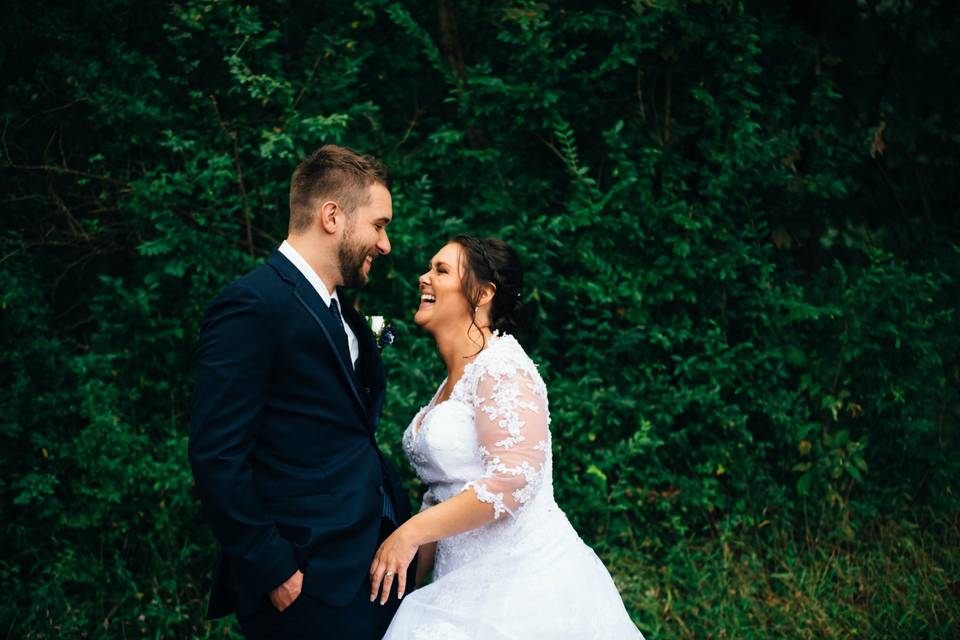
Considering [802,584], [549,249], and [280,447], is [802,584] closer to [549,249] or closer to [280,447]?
[549,249]

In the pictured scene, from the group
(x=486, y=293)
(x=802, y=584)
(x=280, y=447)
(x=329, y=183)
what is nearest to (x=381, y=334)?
(x=486, y=293)

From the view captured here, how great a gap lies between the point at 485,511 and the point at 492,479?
0.10m

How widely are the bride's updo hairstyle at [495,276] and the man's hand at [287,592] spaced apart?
119 centimetres

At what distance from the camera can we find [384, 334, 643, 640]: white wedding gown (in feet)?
8.78

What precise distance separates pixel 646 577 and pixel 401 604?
7.80 feet

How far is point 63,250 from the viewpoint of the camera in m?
4.98

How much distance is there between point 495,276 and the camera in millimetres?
3164

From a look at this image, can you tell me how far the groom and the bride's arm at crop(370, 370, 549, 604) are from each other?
0.31 feet

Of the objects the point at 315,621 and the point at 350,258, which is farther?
the point at 350,258

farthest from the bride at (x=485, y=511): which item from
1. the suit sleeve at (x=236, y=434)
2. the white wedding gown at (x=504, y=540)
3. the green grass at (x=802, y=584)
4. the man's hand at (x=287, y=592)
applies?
the green grass at (x=802, y=584)

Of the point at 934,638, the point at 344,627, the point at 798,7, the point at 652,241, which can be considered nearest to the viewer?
the point at 344,627

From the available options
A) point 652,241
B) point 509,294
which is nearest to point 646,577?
point 652,241

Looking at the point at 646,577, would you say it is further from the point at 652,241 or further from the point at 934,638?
the point at 652,241

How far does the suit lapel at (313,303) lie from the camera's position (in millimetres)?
2545
